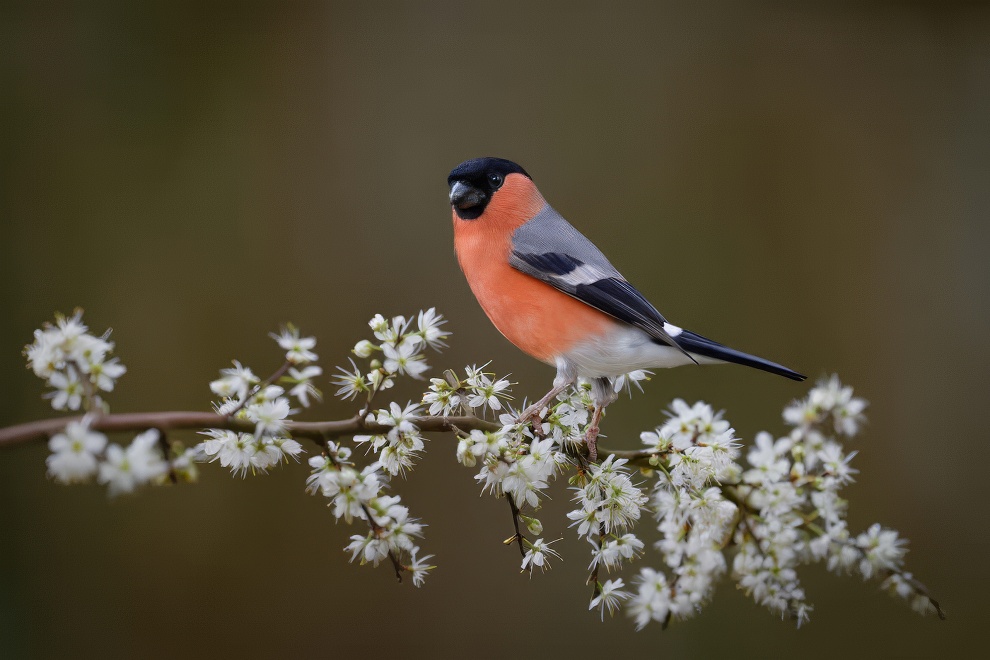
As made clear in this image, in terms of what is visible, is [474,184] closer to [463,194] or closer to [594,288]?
[463,194]

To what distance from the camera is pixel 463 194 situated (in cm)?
120

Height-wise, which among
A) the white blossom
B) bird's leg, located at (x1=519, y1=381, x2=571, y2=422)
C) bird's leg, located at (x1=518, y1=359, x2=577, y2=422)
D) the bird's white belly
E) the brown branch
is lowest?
the white blossom

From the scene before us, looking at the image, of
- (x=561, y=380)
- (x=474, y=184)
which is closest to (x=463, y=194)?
(x=474, y=184)

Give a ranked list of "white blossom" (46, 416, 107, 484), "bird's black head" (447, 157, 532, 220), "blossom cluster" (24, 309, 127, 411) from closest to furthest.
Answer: "white blossom" (46, 416, 107, 484) < "blossom cluster" (24, 309, 127, 411) < "bird's black head" (447, 157, 532, 220)

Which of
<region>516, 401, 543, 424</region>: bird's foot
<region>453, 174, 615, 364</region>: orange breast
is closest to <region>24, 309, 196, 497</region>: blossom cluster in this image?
<region>516, 401, 543, 424</region>: bird's foot

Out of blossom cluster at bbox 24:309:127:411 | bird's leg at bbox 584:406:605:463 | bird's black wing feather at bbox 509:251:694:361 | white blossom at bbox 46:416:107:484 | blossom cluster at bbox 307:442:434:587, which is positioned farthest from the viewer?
bird's black wing feather at bbox 509:251:694:361

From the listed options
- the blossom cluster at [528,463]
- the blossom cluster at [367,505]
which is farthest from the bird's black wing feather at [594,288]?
the blossom cluster at [367,505]

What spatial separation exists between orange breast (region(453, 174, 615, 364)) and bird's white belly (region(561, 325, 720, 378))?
0.01m

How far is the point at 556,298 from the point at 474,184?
9.0 inches

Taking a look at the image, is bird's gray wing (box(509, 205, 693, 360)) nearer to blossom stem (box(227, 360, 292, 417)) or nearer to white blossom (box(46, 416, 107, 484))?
blossom stem (box(227, 360, 292, 417))

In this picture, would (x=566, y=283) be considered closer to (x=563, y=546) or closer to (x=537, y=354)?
(x=537, y=354)

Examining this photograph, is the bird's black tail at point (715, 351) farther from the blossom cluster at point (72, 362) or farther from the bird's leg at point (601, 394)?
the blossom cluster at point (72, 362)

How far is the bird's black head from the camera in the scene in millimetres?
1202

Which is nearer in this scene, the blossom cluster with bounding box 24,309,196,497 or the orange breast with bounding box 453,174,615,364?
the blossom cluster with bounding box 24,309,196,497
